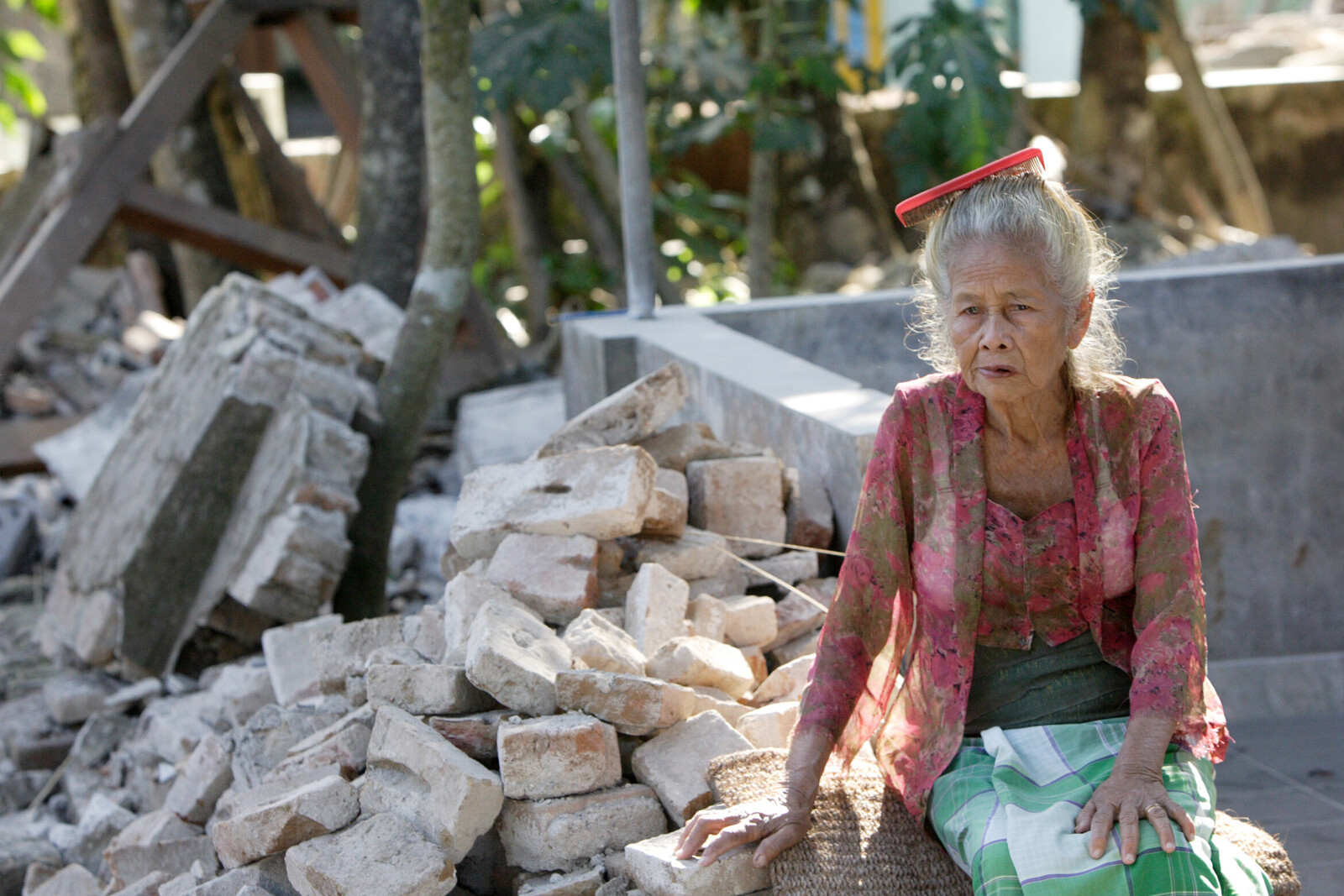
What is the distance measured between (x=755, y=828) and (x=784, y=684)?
2.68 feet

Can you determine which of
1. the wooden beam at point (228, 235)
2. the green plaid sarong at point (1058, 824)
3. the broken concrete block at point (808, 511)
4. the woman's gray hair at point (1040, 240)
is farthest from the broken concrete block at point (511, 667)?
the wooden beam at point (228, 235)

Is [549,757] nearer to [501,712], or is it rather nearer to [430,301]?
[501,712]

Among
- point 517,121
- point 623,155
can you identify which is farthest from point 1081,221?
point 517,121

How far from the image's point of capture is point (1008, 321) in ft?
6.19

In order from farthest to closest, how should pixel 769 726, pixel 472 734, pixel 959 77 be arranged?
pixel 959 77, pixel 769 726, pixel 472 734

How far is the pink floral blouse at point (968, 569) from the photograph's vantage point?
6.11ft

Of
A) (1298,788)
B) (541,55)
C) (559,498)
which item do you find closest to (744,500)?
(559,498)

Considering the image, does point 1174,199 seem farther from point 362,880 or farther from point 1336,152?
point 362,880

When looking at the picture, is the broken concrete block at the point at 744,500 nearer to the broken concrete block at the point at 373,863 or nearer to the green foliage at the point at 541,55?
the broken concrete block at the point at 373,863

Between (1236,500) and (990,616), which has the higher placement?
(990,616)

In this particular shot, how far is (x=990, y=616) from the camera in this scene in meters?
2.02

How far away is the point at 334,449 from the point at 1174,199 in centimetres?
977

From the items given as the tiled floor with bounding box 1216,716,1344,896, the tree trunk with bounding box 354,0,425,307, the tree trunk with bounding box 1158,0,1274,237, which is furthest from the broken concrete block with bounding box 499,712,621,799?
the tree trunk with bounding box 1158,0,1274,237

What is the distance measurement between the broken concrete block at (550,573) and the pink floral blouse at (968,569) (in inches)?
35.1
